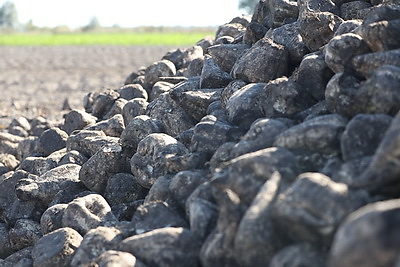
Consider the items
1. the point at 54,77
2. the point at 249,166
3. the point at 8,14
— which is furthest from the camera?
the point at 8,14

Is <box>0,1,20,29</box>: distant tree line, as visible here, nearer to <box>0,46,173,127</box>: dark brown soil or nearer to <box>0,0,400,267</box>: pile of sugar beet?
<box>0,46,173,127</box>: dark brown soil

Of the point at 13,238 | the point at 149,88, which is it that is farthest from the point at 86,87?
the point at 13,238

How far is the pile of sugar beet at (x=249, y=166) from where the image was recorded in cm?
304

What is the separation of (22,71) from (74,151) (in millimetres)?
14090

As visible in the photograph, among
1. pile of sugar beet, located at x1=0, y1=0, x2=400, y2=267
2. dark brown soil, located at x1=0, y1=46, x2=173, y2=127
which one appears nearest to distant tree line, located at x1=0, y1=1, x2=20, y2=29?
dark brown soil, located at x1=0, y1=46, x2=173, y2=127

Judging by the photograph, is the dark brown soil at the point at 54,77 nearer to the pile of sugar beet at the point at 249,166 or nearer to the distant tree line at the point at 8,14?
the pile of sugar beet at the point at 249,166

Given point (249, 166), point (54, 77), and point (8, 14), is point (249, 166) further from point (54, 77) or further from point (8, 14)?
point (8, 14)

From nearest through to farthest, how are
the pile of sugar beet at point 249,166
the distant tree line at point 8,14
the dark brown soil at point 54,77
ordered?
the pile of sugar beet at point 249,166, the dark brown soil at point 54,77, the distant tree line at point 8,14

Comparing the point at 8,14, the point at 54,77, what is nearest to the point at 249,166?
the point at 54,77

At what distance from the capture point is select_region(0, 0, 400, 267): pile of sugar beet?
304 cm

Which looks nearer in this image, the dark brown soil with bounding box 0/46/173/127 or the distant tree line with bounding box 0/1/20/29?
the dark brown soil with bounding box 0/46/173/127

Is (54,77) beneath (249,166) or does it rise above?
beneath

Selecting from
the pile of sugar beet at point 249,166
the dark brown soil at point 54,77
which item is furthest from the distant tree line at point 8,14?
the pile of sugar beet at point 249,166

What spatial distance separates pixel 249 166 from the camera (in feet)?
11.7
